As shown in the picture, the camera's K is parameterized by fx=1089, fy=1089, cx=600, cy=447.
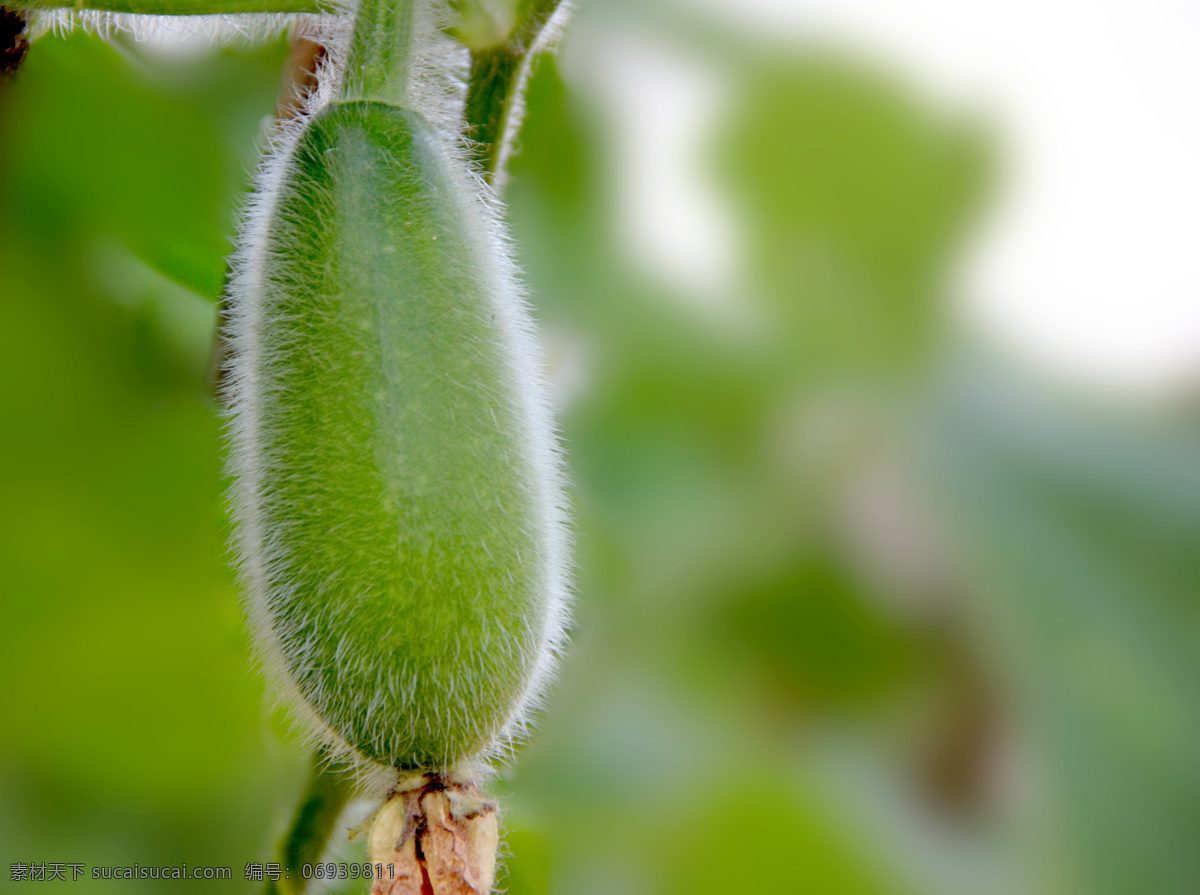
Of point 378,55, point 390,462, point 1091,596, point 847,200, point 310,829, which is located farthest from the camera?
point 847,200

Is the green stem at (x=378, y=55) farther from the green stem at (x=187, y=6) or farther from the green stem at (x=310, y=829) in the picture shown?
the green stem at (x=310, y=829)

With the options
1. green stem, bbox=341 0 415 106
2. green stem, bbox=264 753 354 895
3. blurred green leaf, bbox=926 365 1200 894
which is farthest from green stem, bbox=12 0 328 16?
blurred green leaf, bbox=926 365 1200 894

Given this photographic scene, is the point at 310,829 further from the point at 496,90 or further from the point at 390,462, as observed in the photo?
the point at 496,90

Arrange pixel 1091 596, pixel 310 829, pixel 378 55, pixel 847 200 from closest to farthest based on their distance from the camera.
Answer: pixel 378 55 < pixel 310 829 < pixel 1091 596 < pixel 847 200

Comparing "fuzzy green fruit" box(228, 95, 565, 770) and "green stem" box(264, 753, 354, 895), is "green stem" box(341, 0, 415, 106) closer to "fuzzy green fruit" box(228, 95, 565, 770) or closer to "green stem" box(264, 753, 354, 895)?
"fuzzy green fruit" box(228, 95, 565, 770)

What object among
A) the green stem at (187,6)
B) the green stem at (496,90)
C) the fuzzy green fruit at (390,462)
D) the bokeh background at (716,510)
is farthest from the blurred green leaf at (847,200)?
the fuzzy green fruit at (390,462)

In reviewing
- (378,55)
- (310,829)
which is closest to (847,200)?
(378,55)

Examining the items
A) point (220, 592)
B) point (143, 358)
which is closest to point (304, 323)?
point (143, 358)

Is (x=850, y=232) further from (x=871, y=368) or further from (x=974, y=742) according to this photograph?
(x=974, y=742)
